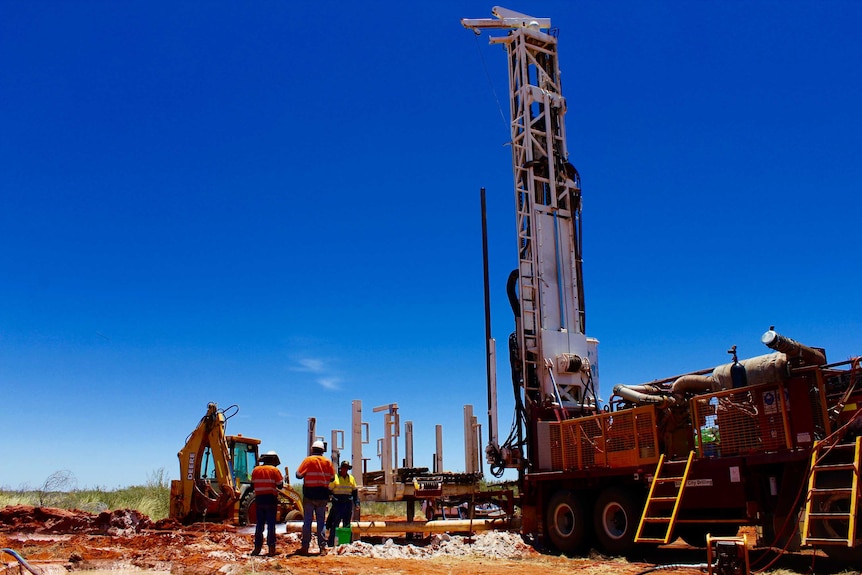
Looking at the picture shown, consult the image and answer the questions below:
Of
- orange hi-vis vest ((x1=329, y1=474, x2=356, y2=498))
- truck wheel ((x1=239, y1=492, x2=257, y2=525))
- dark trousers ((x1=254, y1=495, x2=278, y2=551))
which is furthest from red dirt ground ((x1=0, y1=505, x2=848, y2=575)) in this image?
orange hi-vis vest ((x1=329, y1=474, x2=356, y2=498))

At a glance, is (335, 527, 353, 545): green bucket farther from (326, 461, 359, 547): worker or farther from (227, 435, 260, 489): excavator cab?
(227, 435, 260, 489): excavator cab

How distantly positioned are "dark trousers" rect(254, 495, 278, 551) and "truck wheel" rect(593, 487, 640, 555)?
5.17 metres

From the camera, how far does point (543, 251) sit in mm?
17812

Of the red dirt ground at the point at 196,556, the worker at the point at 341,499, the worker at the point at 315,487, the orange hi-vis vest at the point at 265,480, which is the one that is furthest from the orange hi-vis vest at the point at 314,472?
the worker at the point at 341,499

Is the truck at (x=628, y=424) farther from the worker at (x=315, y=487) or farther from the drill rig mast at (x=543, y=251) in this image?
the worker at (x=315, y=487)

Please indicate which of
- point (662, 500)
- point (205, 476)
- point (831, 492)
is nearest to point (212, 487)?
point (205, 476)

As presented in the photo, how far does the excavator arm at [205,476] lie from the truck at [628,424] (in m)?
7.28

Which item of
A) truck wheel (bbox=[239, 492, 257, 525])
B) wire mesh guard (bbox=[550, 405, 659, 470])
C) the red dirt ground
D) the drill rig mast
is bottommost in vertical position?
the red dirt ground

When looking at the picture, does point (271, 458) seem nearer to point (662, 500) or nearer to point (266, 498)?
point (266, 498)

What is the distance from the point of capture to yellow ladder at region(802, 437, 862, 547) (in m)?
9.24

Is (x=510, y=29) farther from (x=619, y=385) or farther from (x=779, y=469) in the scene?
(x=779, y=469)

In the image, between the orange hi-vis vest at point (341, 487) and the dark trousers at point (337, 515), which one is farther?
the orange hi-vis vest at point (341, 487)

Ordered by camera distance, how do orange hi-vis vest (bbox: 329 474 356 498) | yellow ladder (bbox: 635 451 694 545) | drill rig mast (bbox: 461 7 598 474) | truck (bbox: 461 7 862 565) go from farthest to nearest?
drill rig mast (bbox: 461 7 598 474) < orange hi-vis vest (bbox: 329 474 356 498) < yellow ladder (bbox: 635 451 694 545) < truck (bbox: 461 7 862 565)

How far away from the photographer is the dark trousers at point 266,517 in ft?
41.8
